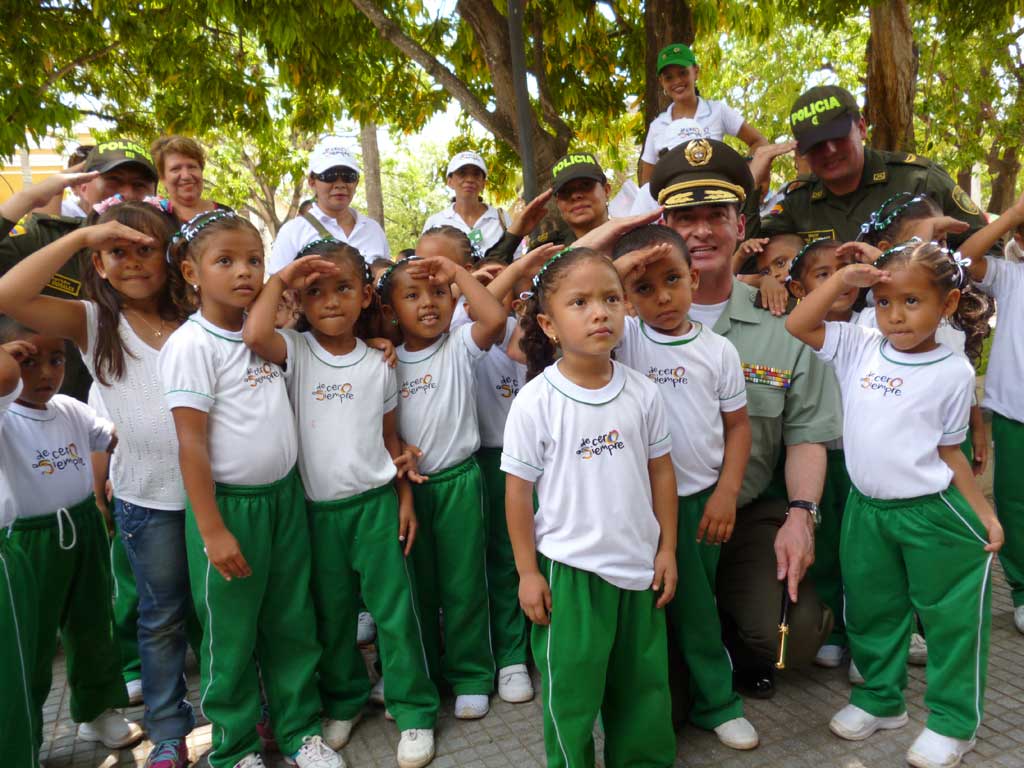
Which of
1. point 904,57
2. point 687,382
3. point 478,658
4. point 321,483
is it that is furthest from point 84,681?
point 904,57

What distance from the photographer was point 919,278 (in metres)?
2.51

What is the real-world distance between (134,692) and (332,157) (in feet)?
9.66

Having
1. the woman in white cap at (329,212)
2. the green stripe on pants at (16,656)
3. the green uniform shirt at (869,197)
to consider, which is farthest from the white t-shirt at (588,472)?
the woman in white cap at (329,212)

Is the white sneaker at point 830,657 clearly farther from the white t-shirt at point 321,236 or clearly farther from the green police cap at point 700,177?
the white t-shirt at point 321,236

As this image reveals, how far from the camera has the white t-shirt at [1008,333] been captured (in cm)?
342

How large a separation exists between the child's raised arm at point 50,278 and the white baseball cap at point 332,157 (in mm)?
2130

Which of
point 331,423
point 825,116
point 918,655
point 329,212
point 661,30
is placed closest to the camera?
point 331,423

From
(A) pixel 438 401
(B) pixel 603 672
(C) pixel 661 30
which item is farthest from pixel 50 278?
(C) pixel 661 30

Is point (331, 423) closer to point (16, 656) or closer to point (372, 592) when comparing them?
point (372, 592)

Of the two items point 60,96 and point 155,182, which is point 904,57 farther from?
point 60,96

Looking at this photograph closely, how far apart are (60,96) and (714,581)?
903cm

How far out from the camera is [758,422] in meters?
3.02

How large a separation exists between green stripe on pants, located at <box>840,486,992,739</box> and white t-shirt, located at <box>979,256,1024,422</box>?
3.83ft

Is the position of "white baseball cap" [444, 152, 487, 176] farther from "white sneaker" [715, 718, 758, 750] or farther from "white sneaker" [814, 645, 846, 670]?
"white sneaker" [715, 718, 758, 750]
